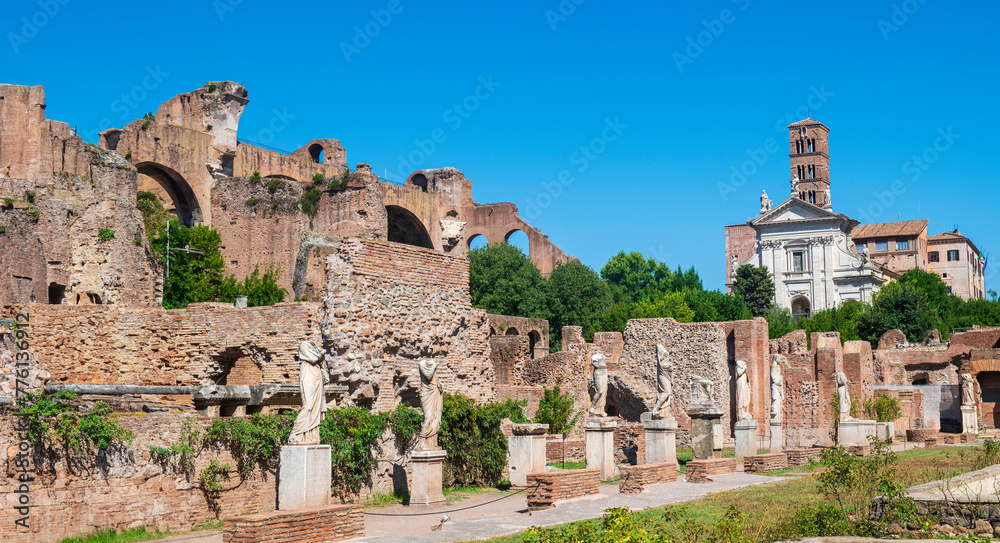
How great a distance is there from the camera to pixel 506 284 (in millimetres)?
47000

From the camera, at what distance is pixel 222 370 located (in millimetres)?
17016

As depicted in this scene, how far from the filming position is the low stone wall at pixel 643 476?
594 inches

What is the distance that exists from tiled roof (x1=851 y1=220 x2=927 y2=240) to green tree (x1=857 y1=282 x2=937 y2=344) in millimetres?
35938

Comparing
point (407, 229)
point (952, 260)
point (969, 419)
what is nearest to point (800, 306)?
point (952, 260)

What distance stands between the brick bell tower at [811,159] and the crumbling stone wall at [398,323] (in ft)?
284

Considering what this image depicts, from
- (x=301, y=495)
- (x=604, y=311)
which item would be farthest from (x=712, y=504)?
(x=604, y=311)

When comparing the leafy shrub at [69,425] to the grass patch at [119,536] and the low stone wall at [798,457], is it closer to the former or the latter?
the grass patch at [119,536]

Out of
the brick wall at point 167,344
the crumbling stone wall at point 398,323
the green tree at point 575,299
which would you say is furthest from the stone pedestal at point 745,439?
the green tree at point 575,299

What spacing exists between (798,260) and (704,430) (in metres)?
62.9

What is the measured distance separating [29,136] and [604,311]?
26914 millimetres

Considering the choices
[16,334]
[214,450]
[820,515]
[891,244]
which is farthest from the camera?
[891,244]

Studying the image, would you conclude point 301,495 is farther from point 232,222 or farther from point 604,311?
point 604,311

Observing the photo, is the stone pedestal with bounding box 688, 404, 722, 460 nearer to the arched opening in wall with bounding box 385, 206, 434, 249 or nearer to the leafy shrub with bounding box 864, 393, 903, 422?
the leafy shrub with bounding box 864, 393, 903, 422

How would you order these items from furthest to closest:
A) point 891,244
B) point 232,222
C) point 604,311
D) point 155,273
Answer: point 891,244
point 604,311
point 232,222
point 155,273
